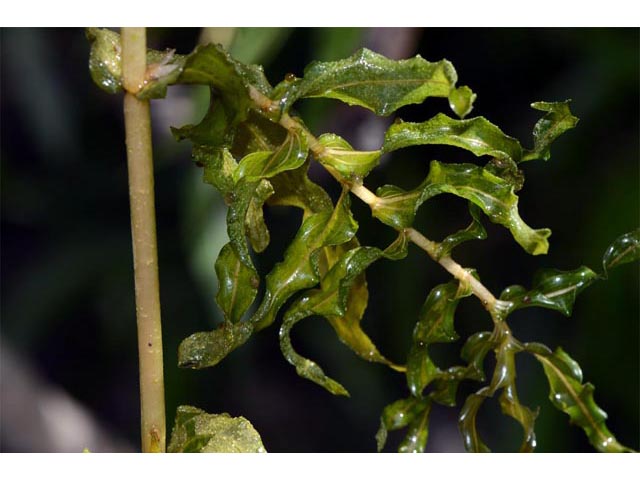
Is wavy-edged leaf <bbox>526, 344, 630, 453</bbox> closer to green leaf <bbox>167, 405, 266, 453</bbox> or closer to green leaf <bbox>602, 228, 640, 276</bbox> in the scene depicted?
green leaf <bbox>602, 228, 640, 276</bbox>

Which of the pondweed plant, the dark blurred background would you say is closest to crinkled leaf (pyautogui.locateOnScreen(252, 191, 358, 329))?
the pondweed plant

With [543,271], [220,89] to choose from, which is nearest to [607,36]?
[543,271]

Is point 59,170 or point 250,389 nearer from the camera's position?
point 59,170

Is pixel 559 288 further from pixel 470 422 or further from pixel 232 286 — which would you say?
pixel 232 286

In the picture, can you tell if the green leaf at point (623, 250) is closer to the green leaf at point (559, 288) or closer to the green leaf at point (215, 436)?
the green leaf at point (559, 288)

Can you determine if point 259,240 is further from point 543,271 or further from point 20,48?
point 20,48

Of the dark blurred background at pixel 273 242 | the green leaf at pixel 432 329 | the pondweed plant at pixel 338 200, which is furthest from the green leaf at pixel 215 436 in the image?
the dark blurred background at pixel 273 242

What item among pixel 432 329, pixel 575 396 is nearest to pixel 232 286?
pixel 432 329
